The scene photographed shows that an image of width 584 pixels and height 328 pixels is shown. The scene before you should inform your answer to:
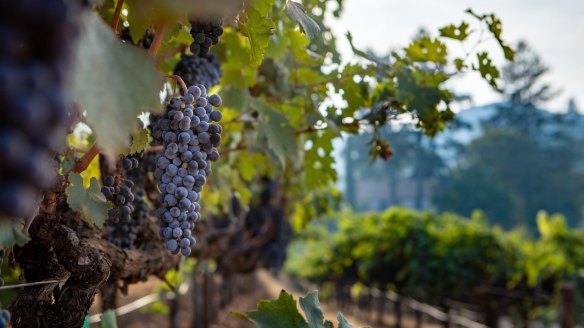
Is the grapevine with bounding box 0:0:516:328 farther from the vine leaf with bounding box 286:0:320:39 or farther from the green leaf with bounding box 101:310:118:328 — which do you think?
the green leaf with bounding box 101:310:118:328

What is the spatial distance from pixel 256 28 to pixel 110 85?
813 millimetres

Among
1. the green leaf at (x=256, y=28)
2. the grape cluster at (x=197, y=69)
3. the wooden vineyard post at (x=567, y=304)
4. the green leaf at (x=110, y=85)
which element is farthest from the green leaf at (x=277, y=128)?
the wooden vineyard post at (x=567, y=304)

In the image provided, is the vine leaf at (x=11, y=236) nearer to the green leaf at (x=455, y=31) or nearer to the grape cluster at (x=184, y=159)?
the grape cluster at (x=184, y=159)

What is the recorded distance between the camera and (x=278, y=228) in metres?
12.0

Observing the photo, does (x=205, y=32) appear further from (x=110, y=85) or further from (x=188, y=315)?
(x=188, y=315)

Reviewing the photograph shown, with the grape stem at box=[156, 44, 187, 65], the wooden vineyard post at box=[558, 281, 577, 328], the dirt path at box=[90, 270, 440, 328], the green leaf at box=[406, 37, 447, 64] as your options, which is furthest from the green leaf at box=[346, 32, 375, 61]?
the dirt path at box=[90, 270, 440, 328]

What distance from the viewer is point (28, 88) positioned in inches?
25.0

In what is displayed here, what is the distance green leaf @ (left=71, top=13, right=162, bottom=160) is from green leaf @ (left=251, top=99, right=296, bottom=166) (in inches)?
62.3

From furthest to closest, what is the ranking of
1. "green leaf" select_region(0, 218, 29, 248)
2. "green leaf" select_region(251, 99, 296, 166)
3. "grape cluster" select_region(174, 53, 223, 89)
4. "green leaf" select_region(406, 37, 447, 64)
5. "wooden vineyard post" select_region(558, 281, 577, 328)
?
"wooden vineyard post" select_region(558, 281, 577, 328) < "green leaf" select_region(406, 37, 447, 64) < "green leaf" select_region(251, 99, 296, 166) < "grape cluster" select_region(174, 53, 223, 89) < "green leaf" select_region(0, 218, 29, 248)

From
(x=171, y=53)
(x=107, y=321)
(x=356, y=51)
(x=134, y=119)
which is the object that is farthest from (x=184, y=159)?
(x=356, y=51)

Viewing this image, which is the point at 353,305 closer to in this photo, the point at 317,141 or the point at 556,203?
the point at 317,141

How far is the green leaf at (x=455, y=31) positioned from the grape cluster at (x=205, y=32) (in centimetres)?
122

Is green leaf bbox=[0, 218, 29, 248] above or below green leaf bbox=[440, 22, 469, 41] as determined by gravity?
below

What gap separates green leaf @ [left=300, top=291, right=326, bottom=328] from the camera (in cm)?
160
